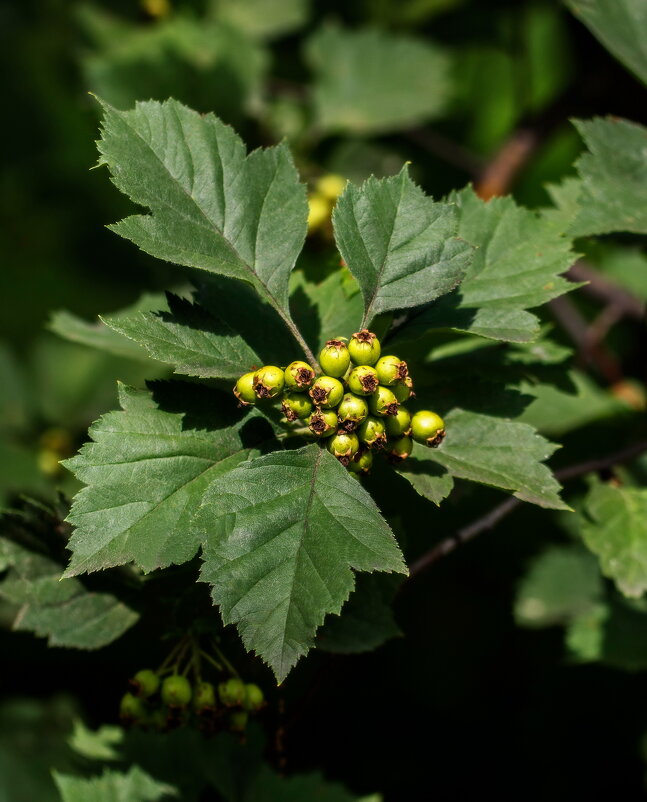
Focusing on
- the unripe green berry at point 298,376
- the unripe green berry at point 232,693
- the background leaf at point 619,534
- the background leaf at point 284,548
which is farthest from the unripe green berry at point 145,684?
the background leaf at point 619,534

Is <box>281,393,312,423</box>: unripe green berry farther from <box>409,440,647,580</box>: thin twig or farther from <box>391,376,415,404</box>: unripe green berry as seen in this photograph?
<box>409,440,647,580</box>: thin twig

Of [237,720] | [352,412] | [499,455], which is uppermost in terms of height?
[352,412]

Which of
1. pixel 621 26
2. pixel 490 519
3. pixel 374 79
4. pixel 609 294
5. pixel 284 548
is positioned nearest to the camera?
pixel 284 548

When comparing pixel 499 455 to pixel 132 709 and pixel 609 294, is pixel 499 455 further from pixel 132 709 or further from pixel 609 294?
pixel 609 294

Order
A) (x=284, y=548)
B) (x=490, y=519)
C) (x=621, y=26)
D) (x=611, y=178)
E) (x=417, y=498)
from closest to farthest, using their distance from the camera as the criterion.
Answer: (x=284, y=548) → (x=490, y=519) → (x=611, y=178) → (x=417, y=498) → (x=621, y=26)

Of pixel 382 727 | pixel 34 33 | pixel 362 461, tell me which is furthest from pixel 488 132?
pixel 362 461

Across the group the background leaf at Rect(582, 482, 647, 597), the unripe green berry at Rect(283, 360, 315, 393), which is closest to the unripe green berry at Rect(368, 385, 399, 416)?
the unripe green berry at Rect(283, 360, 315, 393)

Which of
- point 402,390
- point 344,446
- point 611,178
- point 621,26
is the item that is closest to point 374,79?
point 621,26
